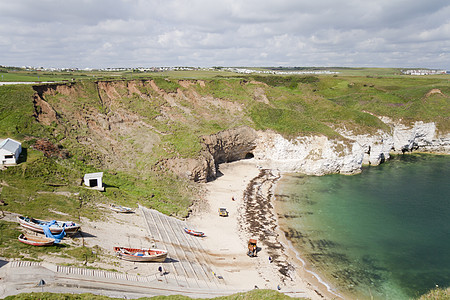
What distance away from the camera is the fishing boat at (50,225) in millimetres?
23562

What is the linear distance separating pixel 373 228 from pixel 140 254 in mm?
33415

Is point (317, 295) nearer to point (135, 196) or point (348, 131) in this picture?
point (135, 196)

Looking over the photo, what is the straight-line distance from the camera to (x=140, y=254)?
1011 inches

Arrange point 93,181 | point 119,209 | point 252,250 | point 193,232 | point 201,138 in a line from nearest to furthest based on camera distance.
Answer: point 252,250 < point 119,209 < point 193,232 < point 93,181 < point 201,138

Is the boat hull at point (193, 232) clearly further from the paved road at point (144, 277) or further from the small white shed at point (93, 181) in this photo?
the small white shed at point (93, 181)

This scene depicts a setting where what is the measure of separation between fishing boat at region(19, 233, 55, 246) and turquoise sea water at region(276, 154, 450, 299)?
27953 mm

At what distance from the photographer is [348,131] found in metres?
72.2

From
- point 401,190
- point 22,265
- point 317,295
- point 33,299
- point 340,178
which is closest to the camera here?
point 33,299

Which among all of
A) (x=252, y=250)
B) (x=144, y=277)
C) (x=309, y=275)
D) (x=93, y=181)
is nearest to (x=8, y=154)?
(x=93, y=181)

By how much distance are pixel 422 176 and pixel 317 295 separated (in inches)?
1992

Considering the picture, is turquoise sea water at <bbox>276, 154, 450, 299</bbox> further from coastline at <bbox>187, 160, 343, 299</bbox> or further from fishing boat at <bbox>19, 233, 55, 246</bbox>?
fishing boat at <bbox>19, 233, 55, 246</bbox>

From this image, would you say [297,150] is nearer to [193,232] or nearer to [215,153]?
[215,153]

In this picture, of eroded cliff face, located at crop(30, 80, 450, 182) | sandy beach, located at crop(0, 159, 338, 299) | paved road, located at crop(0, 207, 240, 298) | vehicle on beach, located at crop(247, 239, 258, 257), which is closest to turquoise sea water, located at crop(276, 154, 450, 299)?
sandy beach, located at crop(0, 159, 338, 299)

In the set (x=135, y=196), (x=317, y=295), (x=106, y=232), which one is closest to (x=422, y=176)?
(x=317, y=295)
